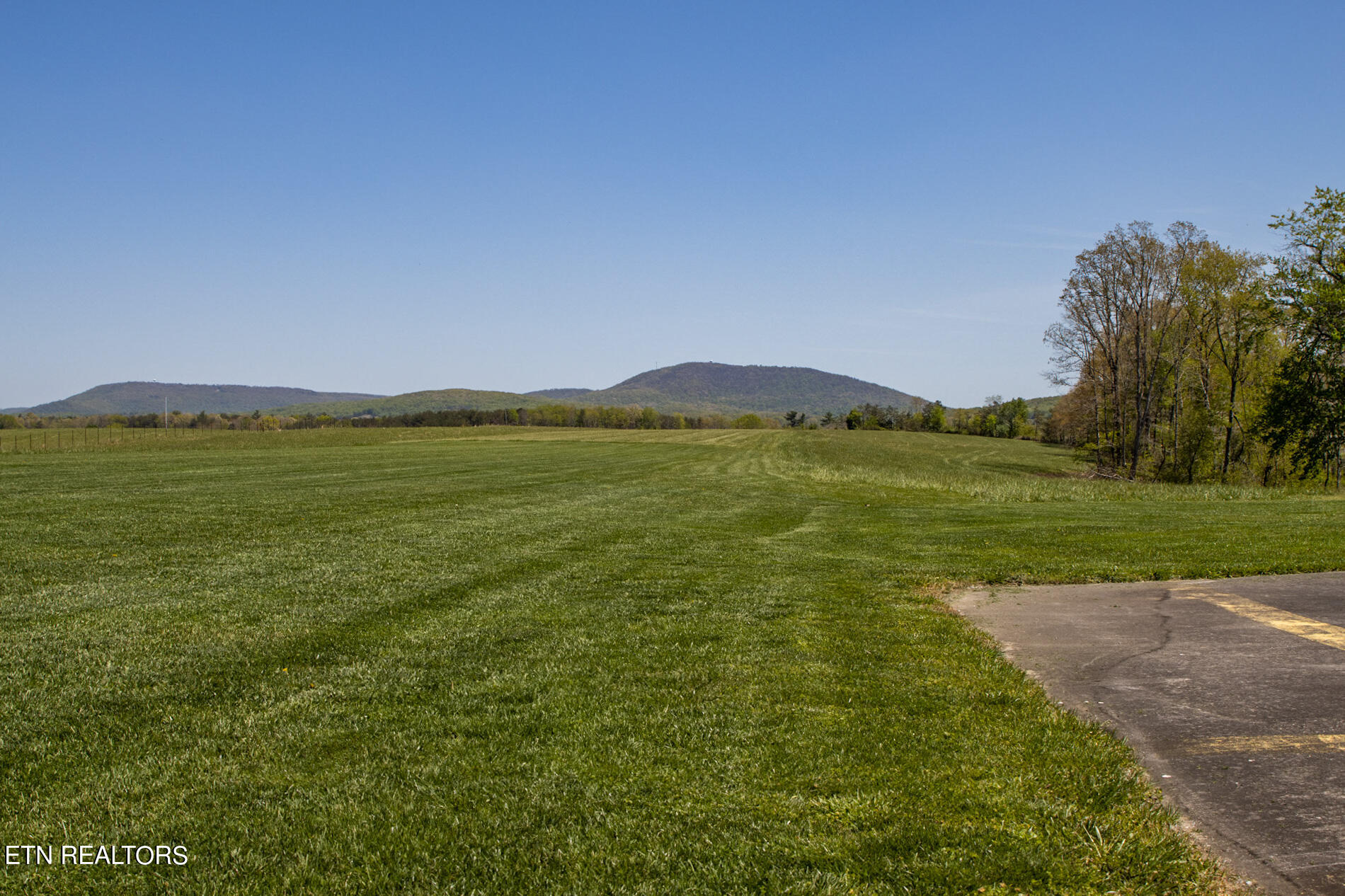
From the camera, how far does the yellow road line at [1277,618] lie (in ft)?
23.4

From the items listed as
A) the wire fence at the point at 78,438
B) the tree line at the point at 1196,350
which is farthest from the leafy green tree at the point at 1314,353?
the wire fence at the point at 78,438

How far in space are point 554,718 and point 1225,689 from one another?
17.4ft

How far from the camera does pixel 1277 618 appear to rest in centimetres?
796

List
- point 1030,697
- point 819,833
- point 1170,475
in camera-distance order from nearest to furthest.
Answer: point 819,833 → point 1030,697 → point 1170,475

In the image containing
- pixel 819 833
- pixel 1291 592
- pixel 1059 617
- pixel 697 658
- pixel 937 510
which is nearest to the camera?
pixel 819 833

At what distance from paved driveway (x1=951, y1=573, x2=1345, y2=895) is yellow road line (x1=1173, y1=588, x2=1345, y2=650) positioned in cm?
2

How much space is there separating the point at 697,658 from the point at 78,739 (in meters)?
4.80

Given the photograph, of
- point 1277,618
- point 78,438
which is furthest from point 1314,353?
point 78,438

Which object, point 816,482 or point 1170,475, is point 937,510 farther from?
point 1170,475

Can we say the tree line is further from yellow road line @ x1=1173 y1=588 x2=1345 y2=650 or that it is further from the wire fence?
the wire fence

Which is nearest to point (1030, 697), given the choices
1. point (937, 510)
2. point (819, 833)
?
point (819, 833)

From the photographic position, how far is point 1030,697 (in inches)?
232

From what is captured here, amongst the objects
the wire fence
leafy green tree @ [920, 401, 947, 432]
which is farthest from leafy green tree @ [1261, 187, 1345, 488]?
leafy green tree @ [920, 401, 947, 432]

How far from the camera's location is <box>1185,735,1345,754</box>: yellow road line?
186 inches
